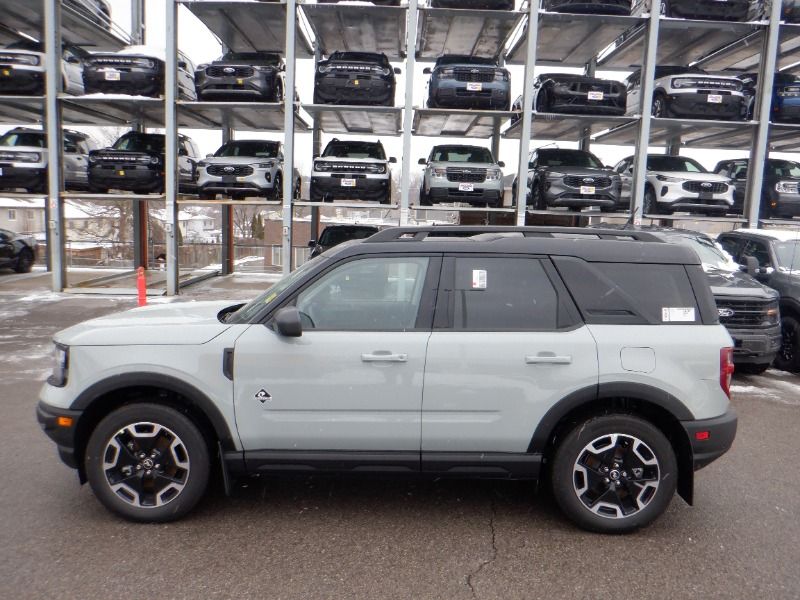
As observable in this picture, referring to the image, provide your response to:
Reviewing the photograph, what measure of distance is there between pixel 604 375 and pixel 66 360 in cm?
315

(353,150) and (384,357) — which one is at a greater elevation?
(353,150)

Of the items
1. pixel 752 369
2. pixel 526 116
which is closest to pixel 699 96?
pixel 526 116

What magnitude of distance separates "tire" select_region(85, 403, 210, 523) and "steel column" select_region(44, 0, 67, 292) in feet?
43.2

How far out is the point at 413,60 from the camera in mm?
13922

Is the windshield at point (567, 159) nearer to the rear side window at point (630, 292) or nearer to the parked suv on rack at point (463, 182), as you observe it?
the parked suv on rack at point (463, 182)

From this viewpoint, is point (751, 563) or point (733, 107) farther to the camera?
point (733, 107)

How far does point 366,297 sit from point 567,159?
37.9 feet

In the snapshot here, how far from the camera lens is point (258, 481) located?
4219 mm

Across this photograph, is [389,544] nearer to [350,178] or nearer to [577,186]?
[350,178]

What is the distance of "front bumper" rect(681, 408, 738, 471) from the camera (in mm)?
3477

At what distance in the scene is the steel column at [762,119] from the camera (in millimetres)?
13914

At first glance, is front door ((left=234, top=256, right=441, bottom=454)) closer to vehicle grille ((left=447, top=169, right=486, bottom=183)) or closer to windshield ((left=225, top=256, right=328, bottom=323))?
windshield ((left=225, top=256, right=328, bottom=323))

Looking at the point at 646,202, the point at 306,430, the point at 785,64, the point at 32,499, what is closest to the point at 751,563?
the point at 306,430

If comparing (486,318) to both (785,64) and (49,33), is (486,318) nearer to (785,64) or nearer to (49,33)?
(49,33)
